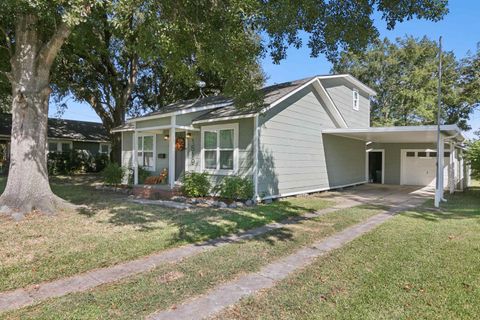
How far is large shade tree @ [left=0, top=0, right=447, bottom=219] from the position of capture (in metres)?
6.78

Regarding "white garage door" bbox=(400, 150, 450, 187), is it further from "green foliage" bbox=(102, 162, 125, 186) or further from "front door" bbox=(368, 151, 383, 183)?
Answer: "green foliage" bbox=(102, 162, 125, 186)

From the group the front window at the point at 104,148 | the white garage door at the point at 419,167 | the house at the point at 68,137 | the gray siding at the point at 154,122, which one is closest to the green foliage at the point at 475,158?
the white garage door at the point at 419,167

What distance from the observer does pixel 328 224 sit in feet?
24.2

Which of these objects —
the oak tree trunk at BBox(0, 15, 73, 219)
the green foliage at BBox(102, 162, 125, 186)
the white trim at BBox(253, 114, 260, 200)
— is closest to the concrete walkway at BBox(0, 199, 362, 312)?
the white trim at BBox(253, 114, 260, 200)

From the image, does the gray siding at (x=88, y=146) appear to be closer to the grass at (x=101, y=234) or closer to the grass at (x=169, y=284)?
the grass at (x=101, y=234)

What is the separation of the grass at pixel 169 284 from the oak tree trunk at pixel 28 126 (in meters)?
5.14

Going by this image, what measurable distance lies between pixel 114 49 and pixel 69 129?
447 inches

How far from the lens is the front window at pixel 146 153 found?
14.6m

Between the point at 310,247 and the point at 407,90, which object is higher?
the point at 407,90

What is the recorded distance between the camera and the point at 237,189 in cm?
1002

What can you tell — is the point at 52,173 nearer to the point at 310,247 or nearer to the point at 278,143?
the point at 278,143

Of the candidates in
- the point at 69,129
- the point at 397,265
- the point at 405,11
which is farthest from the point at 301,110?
the point at 69,129

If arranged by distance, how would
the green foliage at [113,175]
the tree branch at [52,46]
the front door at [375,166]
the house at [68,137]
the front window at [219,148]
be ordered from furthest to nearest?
the house at [68,137]
the front door at [375,166]
the green foliage at [113,175]
the front window at [219,148]
the tree branch at [52,46]

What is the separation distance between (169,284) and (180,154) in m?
9.88
